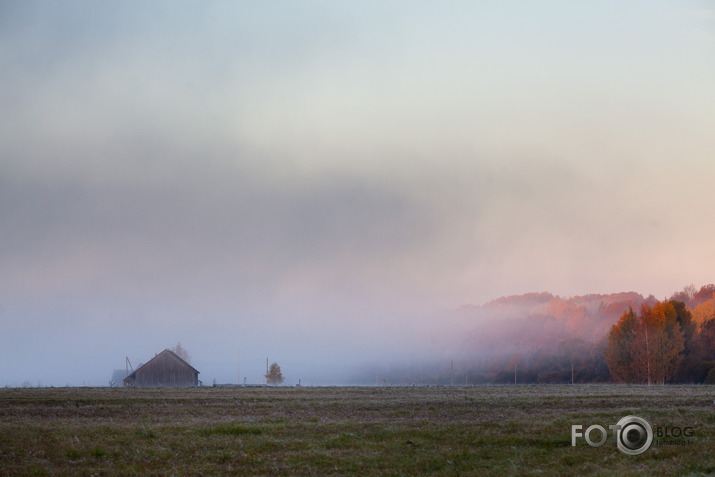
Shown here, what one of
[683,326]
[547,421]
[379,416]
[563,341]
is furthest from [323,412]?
[563,341]

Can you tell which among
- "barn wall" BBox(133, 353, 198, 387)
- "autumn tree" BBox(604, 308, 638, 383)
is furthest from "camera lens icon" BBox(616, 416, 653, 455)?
"barn wall" BBox(133, 353, 198, 387)

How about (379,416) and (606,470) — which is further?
(379,416)

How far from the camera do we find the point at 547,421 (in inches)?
983

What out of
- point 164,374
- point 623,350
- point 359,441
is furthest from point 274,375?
point 359,441

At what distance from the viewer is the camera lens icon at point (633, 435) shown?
20.0 m

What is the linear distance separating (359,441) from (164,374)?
258ft

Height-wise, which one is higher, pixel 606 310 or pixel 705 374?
pixel 606 310

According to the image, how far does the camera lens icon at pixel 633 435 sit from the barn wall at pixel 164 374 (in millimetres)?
80344

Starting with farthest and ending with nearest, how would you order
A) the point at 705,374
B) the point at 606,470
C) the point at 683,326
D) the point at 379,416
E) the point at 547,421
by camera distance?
the point at 683,326, the point at 705,374, the point at 379,416, the point at 547,421, the point at 606,470

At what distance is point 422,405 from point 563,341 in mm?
109938

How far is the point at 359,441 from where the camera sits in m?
22.5

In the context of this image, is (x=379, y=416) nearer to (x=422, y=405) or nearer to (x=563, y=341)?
(x=422, y=405)

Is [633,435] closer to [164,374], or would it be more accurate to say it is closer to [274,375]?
[164,374]

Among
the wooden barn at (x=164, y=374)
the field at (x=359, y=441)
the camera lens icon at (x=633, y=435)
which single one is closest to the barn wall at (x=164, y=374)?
the wooden barn at (x=164, y=374)
